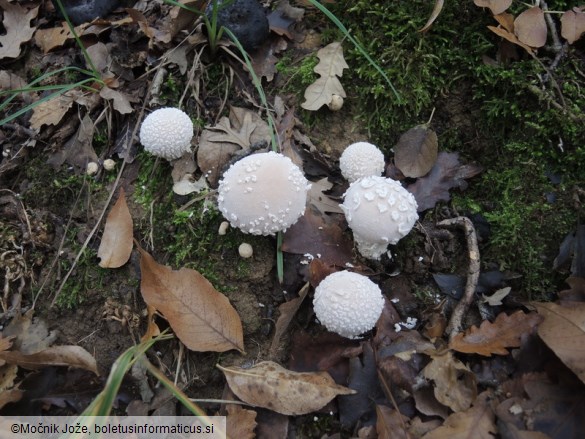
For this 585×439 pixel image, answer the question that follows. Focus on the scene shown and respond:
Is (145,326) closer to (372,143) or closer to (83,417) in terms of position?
(83,417)

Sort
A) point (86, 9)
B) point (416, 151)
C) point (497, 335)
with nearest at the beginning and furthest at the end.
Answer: point (497, 335)
point (416, 151)
point (86, 9)

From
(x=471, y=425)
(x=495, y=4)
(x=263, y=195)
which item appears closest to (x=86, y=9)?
(x=263, y=195)

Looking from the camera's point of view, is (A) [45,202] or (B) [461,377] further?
(A) [45,202]

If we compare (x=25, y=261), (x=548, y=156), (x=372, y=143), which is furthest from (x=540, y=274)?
(x=25, y=261)

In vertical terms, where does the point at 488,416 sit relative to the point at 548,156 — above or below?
below

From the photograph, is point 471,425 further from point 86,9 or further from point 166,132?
point 86,9

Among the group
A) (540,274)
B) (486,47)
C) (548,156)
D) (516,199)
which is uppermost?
(486,47)

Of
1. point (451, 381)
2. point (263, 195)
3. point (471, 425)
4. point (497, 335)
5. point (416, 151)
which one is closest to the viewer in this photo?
point (471, 425)
